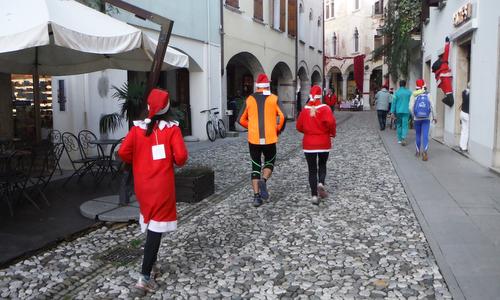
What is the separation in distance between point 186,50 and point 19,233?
963 centimetres

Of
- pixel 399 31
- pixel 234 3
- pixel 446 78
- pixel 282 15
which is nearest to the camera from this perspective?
pixel 446 78

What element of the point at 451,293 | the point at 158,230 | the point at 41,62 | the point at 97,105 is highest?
the point at 41,62

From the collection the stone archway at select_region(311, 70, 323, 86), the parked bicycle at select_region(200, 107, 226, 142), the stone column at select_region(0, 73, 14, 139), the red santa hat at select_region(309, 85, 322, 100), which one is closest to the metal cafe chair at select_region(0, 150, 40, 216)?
the stone column at select_region(0, 73, 14, 139)

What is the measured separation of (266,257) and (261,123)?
2.12 meters

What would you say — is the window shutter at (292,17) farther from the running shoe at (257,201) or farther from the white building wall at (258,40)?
the running shoe at (257,201)

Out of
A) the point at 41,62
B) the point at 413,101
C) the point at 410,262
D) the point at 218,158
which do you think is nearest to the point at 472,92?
the point at 413,101

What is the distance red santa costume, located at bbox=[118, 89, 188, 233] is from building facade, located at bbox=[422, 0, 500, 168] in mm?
6511

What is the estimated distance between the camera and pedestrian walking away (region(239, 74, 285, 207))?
6.17 meters

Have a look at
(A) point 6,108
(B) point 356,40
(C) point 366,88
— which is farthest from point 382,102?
(B) point 356,40

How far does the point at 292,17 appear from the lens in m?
23.5

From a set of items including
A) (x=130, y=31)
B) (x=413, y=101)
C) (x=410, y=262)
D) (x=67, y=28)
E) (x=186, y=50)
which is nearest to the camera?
(x=410, y=262)

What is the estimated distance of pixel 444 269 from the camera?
13.3 ft

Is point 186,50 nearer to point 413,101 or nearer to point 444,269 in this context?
point 413,101

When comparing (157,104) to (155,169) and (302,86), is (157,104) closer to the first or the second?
(155,169)
